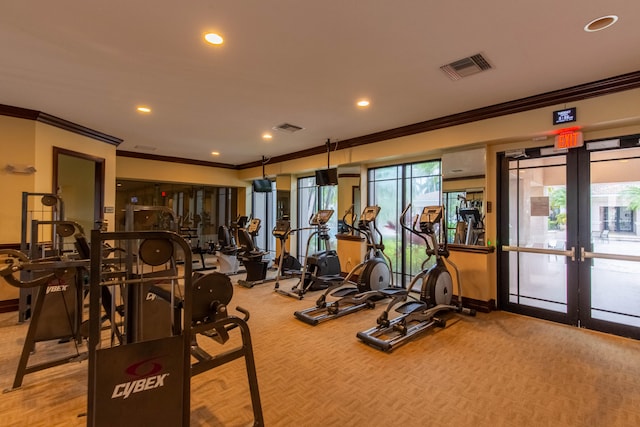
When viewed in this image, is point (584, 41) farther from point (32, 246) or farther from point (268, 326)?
point (32, 246)

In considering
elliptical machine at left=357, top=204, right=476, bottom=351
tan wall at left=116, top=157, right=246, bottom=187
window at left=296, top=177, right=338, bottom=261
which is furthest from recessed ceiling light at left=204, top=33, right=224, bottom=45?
tan wall at left=116, top=157, right=246, bottom=187

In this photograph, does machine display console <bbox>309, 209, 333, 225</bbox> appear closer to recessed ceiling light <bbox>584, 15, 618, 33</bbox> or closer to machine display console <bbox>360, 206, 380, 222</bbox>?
machine display console <bbox>360, 206, 380, 222</bbox>

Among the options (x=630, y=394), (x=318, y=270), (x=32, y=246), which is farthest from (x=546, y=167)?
(x=32, y=246)

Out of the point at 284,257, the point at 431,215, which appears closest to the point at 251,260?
the point at 284,257

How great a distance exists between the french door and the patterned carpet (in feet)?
1.34

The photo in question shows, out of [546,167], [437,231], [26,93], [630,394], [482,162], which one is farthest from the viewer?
[437,231]

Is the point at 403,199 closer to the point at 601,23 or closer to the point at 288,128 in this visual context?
the point at 288,128

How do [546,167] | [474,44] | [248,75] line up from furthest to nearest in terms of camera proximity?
1. [546,167]
2. [248,75]
3. [474,44]

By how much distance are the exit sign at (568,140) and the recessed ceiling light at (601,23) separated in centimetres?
160

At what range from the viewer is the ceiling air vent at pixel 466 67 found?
9.55 ft

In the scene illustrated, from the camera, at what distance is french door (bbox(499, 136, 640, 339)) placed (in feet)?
11.7

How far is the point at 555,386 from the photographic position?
2.57 m

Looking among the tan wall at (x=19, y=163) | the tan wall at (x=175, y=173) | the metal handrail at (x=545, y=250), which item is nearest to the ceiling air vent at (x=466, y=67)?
the metal handrail at (x=545, y=250)

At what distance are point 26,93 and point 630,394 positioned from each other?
6.77 meters
